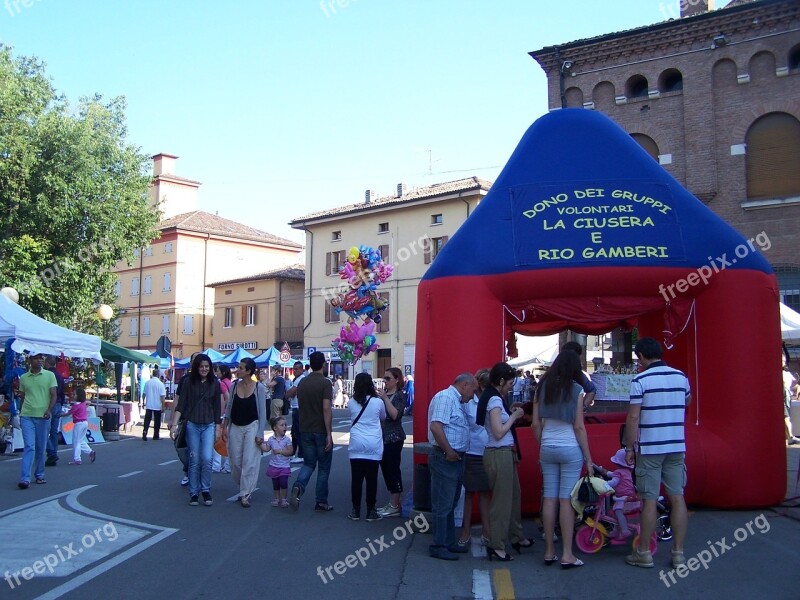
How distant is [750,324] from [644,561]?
353 cm

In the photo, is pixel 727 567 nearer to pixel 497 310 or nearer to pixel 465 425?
pixel 465 425

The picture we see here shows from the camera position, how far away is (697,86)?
78.6ft

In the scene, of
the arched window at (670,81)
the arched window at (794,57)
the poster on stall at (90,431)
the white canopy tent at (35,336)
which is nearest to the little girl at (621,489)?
the white canopy tent at (35,336)

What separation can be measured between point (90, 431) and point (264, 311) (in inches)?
1362

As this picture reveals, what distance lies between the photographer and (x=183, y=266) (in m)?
57.4

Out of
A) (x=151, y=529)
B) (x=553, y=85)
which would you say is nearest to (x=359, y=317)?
(x=151, y=529)

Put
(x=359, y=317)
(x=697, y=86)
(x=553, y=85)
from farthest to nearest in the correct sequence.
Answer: (x=553, y=85), (x=697, y=86), (x=359, y=317)

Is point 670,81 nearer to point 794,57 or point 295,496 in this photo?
point 794,57

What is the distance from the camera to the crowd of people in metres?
6.75

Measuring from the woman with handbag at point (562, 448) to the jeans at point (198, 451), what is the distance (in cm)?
466

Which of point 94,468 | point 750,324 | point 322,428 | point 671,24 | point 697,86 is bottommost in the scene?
point 94,468

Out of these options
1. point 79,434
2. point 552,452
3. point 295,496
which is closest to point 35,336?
point 79,434

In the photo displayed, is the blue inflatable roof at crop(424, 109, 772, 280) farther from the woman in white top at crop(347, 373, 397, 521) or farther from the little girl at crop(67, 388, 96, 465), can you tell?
the little girl at crop(67, 388, 96, 465)

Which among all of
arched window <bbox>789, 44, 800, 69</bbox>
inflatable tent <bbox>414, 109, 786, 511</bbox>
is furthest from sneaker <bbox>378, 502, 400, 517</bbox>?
arched window <bbox>789, 44, 800, 69</bbox>
